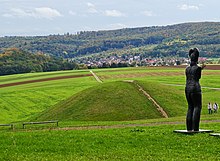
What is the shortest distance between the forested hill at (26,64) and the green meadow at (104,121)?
57283 mm

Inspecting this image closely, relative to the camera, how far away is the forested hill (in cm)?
16130

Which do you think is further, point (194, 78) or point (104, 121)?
point (104, 121)

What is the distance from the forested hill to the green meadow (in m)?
57.3

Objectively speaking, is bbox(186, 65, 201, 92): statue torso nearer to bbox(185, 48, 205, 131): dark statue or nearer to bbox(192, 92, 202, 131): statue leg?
bbox(185, 48, 205, 131): dark statue

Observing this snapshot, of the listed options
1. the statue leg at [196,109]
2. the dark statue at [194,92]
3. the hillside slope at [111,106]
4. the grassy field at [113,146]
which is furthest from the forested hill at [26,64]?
the statue leg at [196,109]

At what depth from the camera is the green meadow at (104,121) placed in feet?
65.0

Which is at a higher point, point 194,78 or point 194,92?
point 194,78

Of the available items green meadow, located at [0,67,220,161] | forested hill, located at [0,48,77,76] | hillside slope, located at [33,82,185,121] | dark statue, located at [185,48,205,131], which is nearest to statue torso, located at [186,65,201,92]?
dark statue, located at [185,48,205,131]

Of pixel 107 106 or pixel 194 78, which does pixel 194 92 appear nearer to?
pixel 194 78

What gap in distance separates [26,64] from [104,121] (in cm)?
13217

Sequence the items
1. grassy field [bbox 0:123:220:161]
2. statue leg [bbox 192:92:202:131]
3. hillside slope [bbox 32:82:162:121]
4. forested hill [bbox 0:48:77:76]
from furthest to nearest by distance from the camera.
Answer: forested hill [bbox 0:48:77:76] → hillside slope [bbox 32:82:162:121] → statue leg [bbox 192:92:202:131] → grassy field [bbox 0:123:220:161]

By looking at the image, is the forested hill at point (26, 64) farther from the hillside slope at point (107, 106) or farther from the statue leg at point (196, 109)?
the statue leg at point (196, 109)

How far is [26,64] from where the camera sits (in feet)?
555

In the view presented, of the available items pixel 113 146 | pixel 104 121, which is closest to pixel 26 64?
pixel 104 121
